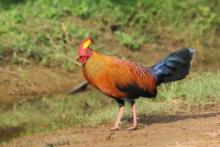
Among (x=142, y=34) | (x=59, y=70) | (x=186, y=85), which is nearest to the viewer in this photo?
(x=186, y=85)

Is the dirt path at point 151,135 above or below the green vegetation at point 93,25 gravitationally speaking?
below

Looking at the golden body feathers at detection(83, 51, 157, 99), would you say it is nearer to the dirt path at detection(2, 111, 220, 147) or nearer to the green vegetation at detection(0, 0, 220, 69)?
the dirt path at detection(2, 111, 220, 147)

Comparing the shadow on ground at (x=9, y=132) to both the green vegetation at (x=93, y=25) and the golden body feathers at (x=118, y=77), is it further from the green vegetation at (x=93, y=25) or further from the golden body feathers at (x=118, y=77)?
the green vegetation at (x=93, y=25)

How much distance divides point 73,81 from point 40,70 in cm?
75

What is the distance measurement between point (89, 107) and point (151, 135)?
15.4 ft

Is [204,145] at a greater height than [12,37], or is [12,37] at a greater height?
[12,37]

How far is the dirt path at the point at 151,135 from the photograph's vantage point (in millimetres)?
8352

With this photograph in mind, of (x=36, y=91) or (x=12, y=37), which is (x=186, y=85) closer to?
(x=36, y=91)

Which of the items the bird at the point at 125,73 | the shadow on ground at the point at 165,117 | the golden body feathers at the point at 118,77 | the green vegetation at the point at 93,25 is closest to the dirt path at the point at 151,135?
the shadow on ground at the point at 165,117

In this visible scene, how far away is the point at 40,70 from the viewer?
16.0 meters

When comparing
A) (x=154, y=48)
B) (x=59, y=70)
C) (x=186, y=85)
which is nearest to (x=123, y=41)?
(x=154, y=48)

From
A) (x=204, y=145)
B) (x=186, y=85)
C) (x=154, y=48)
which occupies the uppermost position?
(x=154, y=48)

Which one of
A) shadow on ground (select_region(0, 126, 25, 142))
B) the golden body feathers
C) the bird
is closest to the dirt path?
the bird

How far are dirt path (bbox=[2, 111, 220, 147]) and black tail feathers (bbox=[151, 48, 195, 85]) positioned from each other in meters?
0.61
